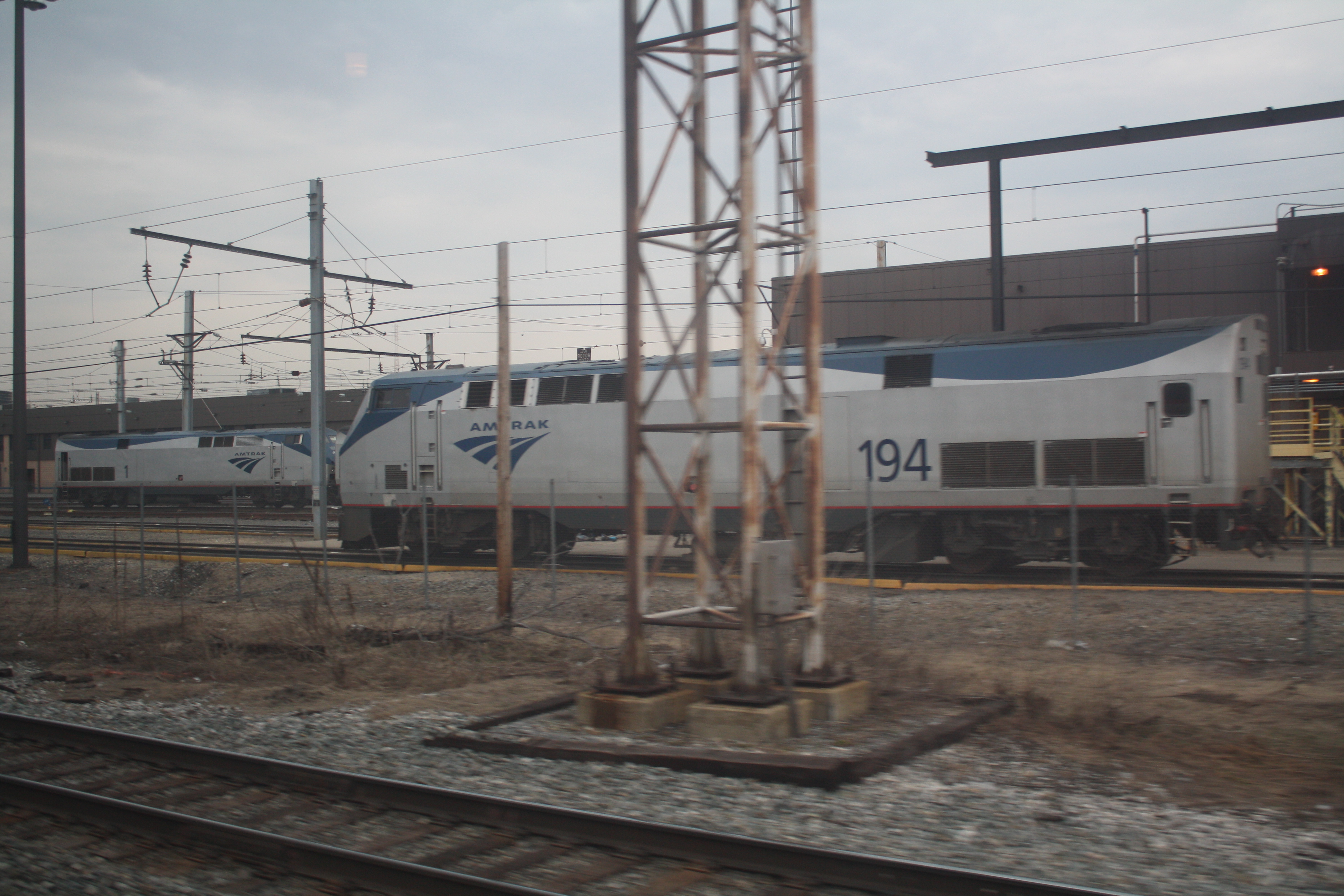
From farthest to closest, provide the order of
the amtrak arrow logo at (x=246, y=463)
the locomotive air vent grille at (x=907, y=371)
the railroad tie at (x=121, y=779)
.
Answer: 1. the amtrak arrow logo at (x=246, y=463)
2. the locomotive air vent grille at (x=907, y=371)
3. the railroad tie at (x=121, y=779)

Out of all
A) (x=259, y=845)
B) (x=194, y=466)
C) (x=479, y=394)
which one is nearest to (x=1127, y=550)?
(x=479, y=394)

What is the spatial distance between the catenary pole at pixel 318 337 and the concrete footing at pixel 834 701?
60.5ft

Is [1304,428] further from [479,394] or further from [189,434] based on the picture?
[189,434]

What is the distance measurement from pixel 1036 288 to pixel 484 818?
25901 millimetres

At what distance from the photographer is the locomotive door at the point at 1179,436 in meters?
14.6

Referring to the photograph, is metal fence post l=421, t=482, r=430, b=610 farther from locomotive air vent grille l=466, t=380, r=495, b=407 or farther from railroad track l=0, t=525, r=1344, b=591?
locomotive air vent grille l=466, t=380, r=495, b=407

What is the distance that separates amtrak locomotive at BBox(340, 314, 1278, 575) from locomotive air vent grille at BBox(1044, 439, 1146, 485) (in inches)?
0.8

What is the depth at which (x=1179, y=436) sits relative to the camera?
14.7 meters

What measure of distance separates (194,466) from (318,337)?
27.8 m

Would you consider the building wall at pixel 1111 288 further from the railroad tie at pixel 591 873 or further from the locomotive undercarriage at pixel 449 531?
the railroad tie at pixel 591 873

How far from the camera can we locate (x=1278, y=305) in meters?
24.8

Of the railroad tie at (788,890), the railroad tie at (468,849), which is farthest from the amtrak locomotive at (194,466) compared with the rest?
the railroad tie at (788,890)

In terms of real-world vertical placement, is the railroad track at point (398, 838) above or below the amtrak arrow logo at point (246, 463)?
below

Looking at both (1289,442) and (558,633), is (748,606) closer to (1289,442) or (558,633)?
(558,633)
